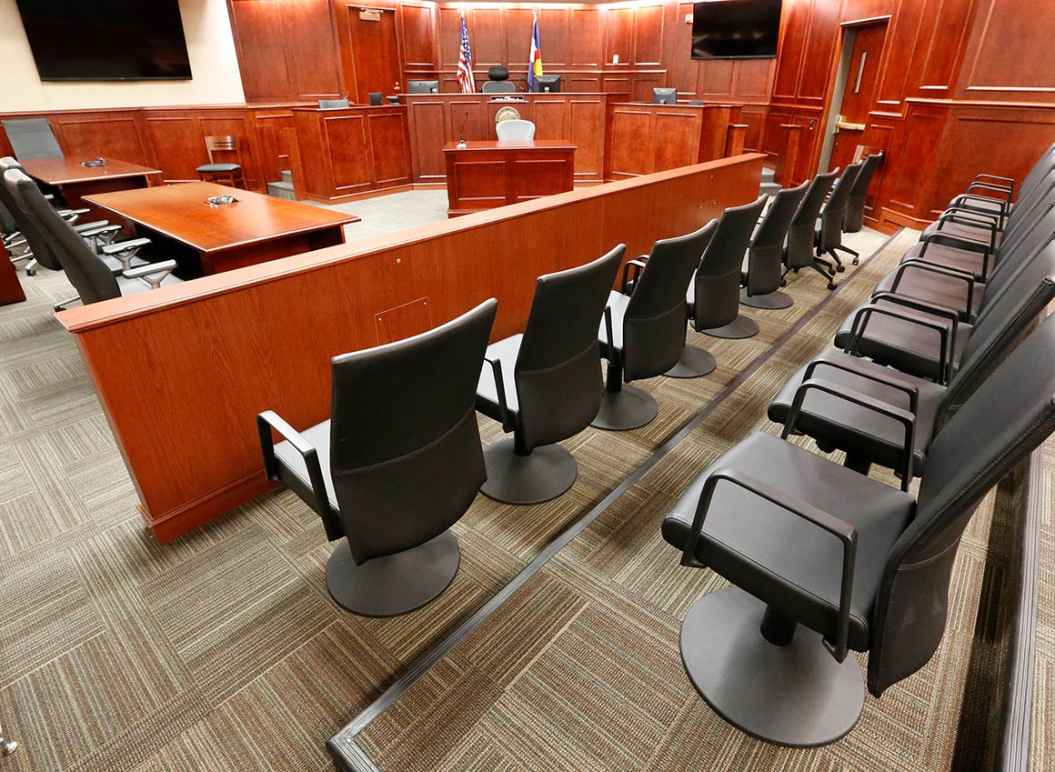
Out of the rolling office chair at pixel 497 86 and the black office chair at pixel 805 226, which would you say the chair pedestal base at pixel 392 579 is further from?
the rolling office chair at pixel 497 86

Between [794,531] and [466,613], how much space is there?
100cm

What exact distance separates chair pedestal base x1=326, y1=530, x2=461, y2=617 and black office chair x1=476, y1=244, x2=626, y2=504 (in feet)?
1.25

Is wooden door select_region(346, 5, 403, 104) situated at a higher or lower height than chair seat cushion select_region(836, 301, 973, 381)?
higher

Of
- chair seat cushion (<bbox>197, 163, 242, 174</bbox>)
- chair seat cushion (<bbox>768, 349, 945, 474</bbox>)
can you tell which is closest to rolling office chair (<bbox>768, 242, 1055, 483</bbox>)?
chair seat cushion (<bbox>768, 349, 945, 474</bbox>)

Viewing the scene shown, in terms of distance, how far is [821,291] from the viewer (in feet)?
14.3

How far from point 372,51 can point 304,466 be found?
9.41m

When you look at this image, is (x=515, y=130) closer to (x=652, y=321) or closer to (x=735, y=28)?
(x=735, y=28)

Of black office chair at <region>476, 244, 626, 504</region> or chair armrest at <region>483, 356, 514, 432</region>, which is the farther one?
chair armrest at <region>483, 356, 514, 432</region>

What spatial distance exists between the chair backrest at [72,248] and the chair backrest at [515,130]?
495 cm

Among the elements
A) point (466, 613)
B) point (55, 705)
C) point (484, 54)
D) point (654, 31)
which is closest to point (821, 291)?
point (466, 613)

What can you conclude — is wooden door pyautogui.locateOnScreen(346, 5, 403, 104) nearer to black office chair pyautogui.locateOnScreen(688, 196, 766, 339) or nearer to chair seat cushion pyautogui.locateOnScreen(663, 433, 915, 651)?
black office chair pyautogui.locateOnScreen(688, 196, 766, 339)

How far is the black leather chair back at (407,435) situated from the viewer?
122 cm

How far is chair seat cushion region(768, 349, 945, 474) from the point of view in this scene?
1.69 metres

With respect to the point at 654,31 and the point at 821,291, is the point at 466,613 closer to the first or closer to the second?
the point at 821,291
